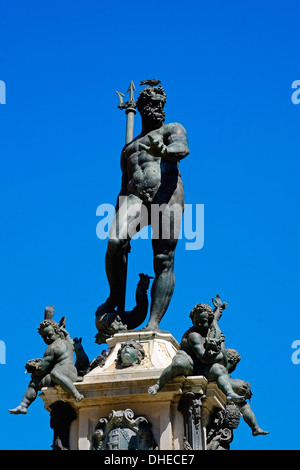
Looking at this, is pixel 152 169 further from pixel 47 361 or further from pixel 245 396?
pixel 245 396

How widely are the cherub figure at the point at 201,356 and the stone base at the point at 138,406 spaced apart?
0.13m

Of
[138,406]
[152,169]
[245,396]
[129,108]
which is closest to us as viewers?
[138,406]

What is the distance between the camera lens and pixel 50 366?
531 inches

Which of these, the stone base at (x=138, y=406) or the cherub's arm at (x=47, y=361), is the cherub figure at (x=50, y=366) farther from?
the stone base at (x=138, y=406)

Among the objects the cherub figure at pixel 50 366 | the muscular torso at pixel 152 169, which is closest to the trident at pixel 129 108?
the muscular torso at pixel 152 169

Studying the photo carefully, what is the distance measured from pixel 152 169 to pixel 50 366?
3034 mm

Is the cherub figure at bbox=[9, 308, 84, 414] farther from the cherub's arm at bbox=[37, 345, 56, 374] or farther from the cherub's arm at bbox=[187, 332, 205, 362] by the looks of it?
the cherub's arm at bbox=[187, 332, 205, 362]

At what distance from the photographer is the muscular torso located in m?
14.4

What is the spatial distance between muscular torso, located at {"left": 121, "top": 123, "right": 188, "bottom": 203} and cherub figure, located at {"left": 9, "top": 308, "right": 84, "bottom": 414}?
2.23m

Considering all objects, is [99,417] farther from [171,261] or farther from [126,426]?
[171,261]

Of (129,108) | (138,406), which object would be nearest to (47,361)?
(138,406)

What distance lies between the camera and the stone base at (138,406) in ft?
42.0

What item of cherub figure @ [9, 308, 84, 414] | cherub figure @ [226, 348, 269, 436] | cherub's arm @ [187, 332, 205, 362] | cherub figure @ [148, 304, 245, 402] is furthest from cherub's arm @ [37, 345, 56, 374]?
cherub figure @ [226, 348, 269, 436]

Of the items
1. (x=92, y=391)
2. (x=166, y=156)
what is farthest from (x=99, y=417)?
(x=166, y=156)
